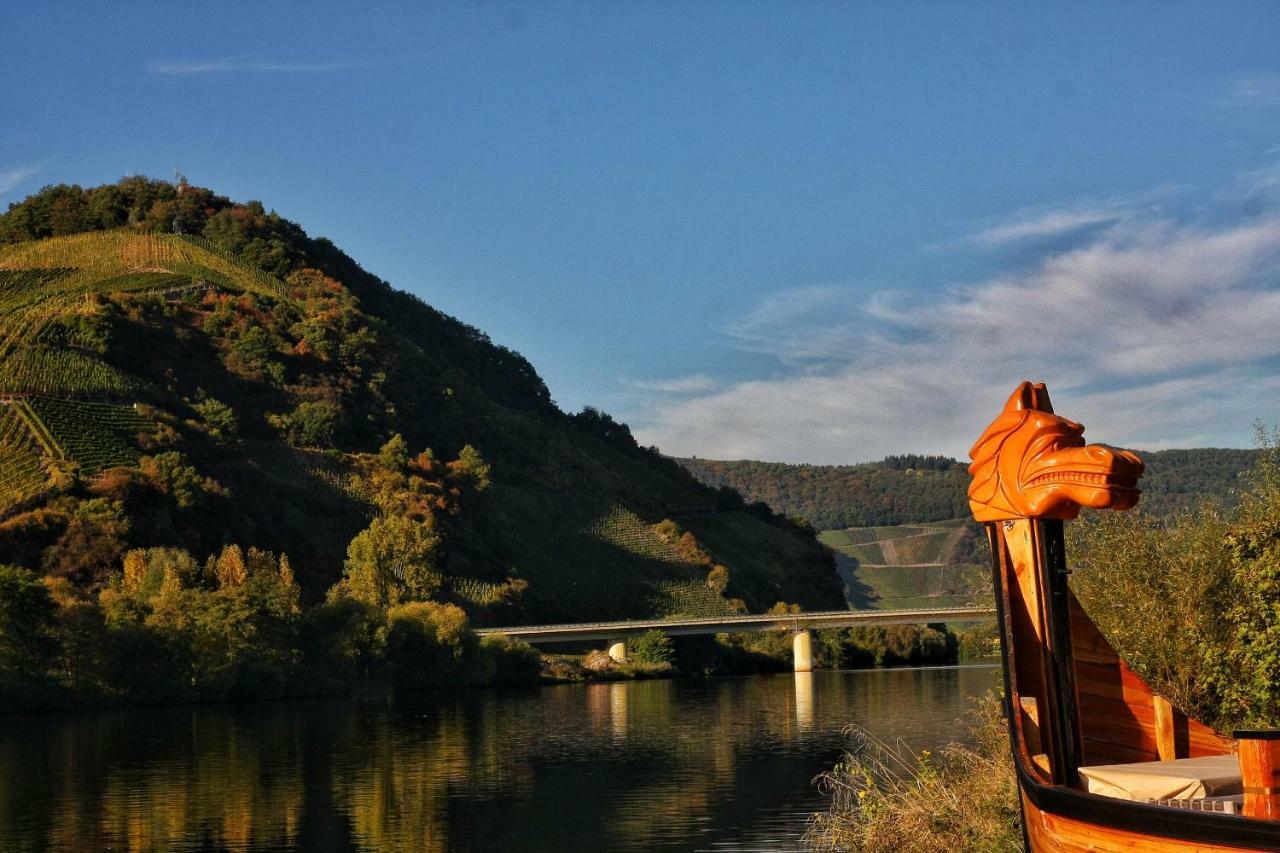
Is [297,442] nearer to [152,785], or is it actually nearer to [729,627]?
[729,627]

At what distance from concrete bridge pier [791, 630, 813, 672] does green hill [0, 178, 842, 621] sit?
16690mm

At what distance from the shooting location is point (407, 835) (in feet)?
74.4

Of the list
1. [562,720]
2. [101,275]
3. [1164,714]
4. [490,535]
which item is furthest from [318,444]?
[1164,714]

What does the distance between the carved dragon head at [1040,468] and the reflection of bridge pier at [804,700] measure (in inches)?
1268

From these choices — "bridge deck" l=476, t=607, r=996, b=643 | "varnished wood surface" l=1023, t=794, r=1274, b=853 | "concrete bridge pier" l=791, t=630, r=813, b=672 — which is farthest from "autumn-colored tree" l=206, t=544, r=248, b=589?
"varnished wood surface" l=1023, t=794, r=1274, b=853

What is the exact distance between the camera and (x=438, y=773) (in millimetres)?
30875

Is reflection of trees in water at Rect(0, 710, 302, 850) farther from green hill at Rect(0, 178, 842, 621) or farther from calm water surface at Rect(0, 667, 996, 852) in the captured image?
green hill at Rect(0, 178, 842, 621)

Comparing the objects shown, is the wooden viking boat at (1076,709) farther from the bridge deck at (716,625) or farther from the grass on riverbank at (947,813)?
the bridge deck at (716,625)

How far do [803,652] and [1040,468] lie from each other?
2781 inches

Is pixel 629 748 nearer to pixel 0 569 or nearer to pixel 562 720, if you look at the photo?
pixel 562 720

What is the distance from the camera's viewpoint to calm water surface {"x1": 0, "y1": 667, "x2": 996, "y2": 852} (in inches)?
901

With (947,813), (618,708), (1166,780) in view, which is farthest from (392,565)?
(1166,780)

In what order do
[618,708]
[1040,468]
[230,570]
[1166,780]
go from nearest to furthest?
[1166,780], [1040,468], [618,708], [230,570]

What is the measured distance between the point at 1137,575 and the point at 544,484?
301ft
